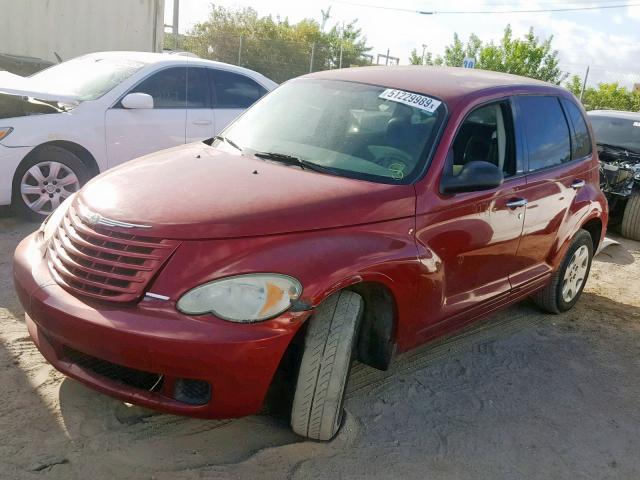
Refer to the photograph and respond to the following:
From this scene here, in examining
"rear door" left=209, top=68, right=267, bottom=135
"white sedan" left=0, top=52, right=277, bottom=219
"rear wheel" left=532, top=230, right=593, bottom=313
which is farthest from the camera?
"rear door" left=209, top=68, right=267, bottom=135

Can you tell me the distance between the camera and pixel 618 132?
934 centimetres

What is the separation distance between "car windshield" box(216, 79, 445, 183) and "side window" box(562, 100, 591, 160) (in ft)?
5.32

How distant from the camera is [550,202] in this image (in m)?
4.42

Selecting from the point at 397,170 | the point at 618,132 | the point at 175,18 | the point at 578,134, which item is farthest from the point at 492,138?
the point at 175,18

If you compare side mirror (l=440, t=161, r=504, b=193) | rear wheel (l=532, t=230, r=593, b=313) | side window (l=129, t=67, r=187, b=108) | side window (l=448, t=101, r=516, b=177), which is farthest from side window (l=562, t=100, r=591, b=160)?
side window (l=129, t=67, r=187, b=108)

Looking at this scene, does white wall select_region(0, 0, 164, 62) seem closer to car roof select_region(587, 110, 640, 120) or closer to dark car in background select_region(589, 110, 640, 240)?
car roof select_region(587, 110, 640, 120)

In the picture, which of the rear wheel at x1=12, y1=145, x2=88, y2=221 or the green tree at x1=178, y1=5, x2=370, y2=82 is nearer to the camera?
the rear wheel at x1=12, y1=145, x2=88, y2=221

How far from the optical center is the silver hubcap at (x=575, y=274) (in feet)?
16.8

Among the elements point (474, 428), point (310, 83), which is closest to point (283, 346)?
point (474, 428)

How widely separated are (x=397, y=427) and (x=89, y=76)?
5001mm

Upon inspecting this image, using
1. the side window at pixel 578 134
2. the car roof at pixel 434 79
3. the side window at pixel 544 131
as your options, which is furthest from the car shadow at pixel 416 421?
the car roof at pixel 434 79

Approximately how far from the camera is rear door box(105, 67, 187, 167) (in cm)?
637

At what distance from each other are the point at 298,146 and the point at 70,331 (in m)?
1.61

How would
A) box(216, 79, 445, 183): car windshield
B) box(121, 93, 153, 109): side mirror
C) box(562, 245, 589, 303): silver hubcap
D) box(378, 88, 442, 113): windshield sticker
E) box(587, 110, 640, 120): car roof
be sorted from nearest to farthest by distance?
box(216, 79, 445, 183): car windshield < box(378, 88, 442, 113): windshield sticker < box(562, 245, 589, 303): silver hubcap < box(121, 93, 153, 109): side mirror < box(587, 110, 640, 120): car roof
